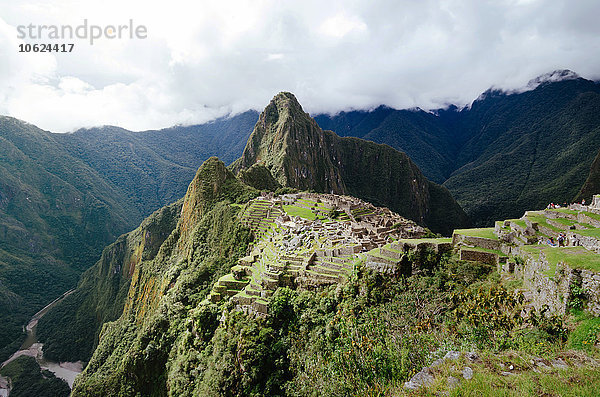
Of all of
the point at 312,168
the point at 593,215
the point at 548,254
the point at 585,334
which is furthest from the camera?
the point at 312,168

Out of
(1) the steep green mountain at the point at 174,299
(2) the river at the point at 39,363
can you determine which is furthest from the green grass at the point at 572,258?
(2) the river at the point at 39,363

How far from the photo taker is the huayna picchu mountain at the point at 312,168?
137000 mm

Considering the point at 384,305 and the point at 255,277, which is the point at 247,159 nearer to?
the point at 255,277

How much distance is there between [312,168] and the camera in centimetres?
15062

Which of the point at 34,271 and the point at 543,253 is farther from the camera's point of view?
the point at 34,271

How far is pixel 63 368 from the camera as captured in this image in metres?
83.1

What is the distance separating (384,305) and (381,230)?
75.2 ft

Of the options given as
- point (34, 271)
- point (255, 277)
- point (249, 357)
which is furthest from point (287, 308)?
point (34, 271)

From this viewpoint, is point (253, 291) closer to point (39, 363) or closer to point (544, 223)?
point (544, 223)

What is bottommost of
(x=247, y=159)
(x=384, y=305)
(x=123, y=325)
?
(x=123, y=325)

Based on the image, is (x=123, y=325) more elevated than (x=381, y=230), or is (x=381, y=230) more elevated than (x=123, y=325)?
(x=381, y=230)

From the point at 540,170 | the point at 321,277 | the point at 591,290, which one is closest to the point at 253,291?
the point at 321,277

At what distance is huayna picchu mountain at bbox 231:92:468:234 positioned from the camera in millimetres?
137000

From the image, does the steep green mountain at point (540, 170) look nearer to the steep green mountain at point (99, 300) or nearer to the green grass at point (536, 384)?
the green grass at point (536, 384)
